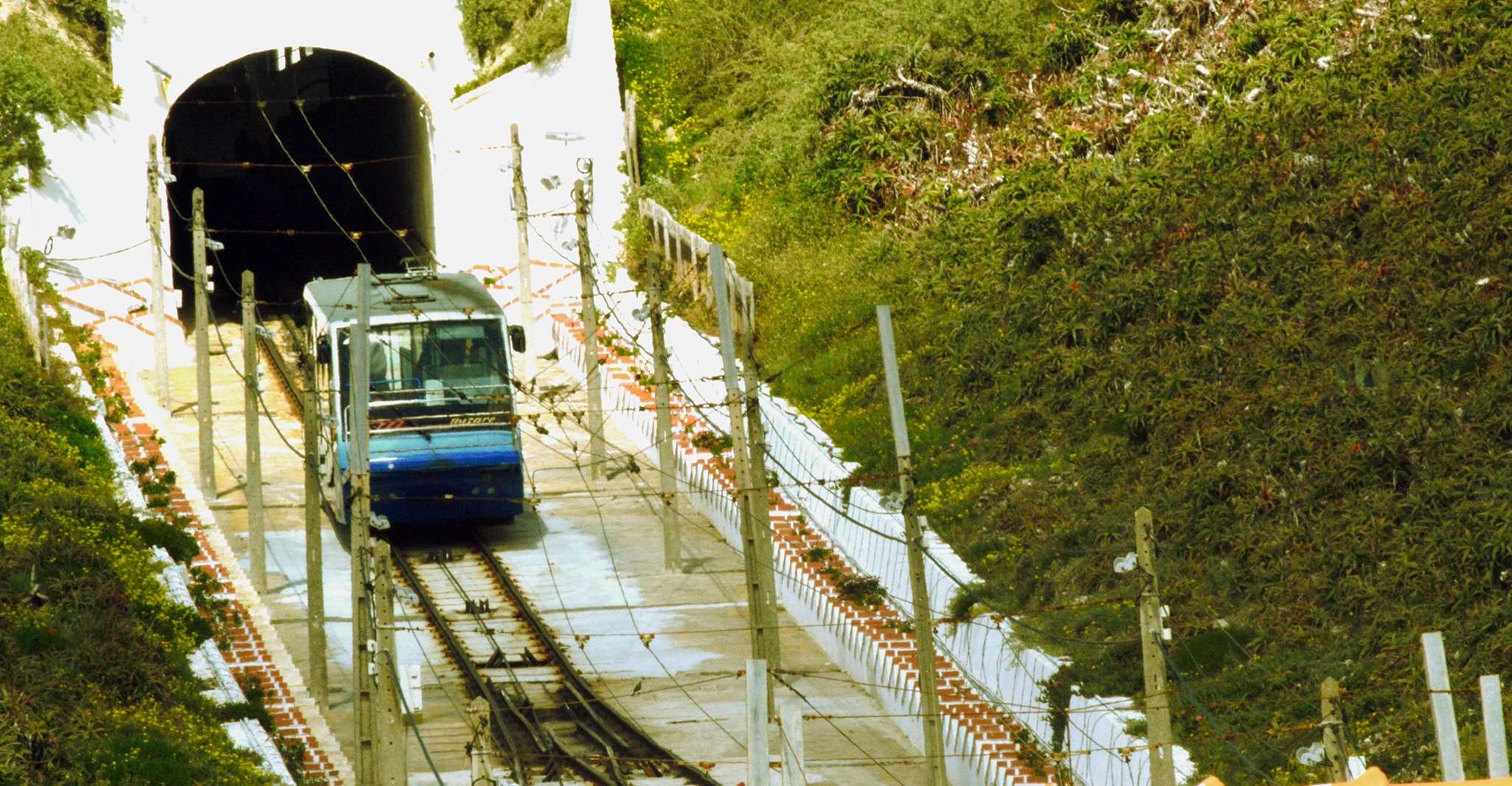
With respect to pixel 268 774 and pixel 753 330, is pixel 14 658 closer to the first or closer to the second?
pixel 268 774

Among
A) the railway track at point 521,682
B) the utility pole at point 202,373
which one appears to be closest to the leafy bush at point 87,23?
the utility pole at point 202,373

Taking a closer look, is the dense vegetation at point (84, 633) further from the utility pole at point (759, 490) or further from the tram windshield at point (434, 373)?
the utility pole at point (759, 490)

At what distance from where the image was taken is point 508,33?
3831 cm

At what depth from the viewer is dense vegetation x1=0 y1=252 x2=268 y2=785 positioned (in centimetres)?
1775

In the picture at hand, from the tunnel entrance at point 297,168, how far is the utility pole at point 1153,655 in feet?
A: 85.3

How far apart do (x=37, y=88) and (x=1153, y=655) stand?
82.7ft

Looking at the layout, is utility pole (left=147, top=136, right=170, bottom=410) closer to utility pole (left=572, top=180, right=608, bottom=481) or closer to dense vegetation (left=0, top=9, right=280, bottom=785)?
dense vegetation (left=0, top=9, right=280, bottom=785)

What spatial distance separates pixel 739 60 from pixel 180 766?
76.8 feet

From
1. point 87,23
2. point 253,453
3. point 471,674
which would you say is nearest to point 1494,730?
point 471,674

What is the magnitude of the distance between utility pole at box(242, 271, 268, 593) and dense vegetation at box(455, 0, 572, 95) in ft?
44.4

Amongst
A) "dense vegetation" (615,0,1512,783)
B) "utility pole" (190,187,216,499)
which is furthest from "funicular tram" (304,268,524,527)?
"dense vegetation" (615,0,1512,783)

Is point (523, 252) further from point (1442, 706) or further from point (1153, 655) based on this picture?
point (1442, 706)

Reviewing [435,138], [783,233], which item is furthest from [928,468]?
[435,138]

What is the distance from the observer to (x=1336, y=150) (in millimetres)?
25812
